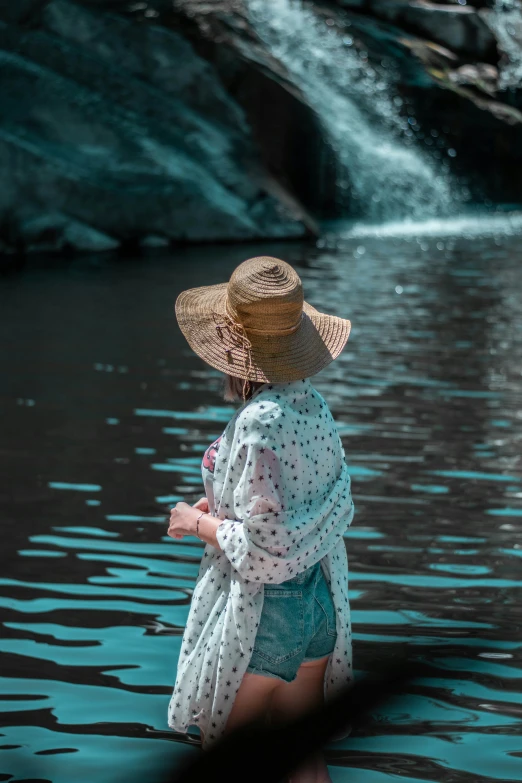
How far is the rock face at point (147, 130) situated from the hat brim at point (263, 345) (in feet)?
53.1

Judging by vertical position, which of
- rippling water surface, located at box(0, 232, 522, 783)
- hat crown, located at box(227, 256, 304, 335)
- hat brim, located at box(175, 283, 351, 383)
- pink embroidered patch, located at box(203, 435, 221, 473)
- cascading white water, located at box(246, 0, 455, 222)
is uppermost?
hat crown, located at box(227, 256, 304, 335)

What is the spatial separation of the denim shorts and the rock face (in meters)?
16.4

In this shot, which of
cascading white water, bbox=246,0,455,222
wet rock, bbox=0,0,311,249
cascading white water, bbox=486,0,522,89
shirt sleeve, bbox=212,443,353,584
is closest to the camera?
shirt sleeve, bbox=212,443,353,584

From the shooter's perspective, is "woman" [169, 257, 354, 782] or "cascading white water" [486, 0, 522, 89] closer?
"woman" [169, 257, 354, 782]

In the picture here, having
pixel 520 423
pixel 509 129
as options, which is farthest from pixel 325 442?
pixel 509 129

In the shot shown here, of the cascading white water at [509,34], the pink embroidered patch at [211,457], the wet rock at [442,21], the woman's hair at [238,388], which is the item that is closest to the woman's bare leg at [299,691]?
the pink embroidered patch at [211,457]

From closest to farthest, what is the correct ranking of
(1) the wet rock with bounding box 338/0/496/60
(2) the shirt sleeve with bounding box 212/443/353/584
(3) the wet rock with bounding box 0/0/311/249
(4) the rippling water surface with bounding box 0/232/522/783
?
(2) the shirt sleeve with bounding box 212/443/353/584
(4) the rippling water surface with bounding box 0/232/522/783
(3) the wet rock with bounding box 0/0/311/249
(1) the wet rock with bounding box 338/0/496/60

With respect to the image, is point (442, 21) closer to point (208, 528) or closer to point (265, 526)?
point (208, 528)

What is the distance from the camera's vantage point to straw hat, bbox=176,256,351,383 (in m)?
2.74

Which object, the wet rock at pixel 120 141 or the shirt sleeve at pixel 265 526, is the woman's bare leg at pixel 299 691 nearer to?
the shirt sleeve at pixel 265 526

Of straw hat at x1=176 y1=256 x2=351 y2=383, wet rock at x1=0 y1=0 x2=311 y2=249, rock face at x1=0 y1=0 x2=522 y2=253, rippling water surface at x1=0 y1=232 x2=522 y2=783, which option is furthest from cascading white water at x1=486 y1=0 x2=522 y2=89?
straw hat at x1=176 y1=256 x2=351 y2=383

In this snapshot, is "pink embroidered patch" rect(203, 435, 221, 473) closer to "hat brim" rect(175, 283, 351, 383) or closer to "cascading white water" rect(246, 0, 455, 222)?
"hat brim" rect(175, 283, 351, 383)

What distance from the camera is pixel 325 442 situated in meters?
2.80

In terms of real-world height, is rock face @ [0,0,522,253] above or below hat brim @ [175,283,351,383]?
below
